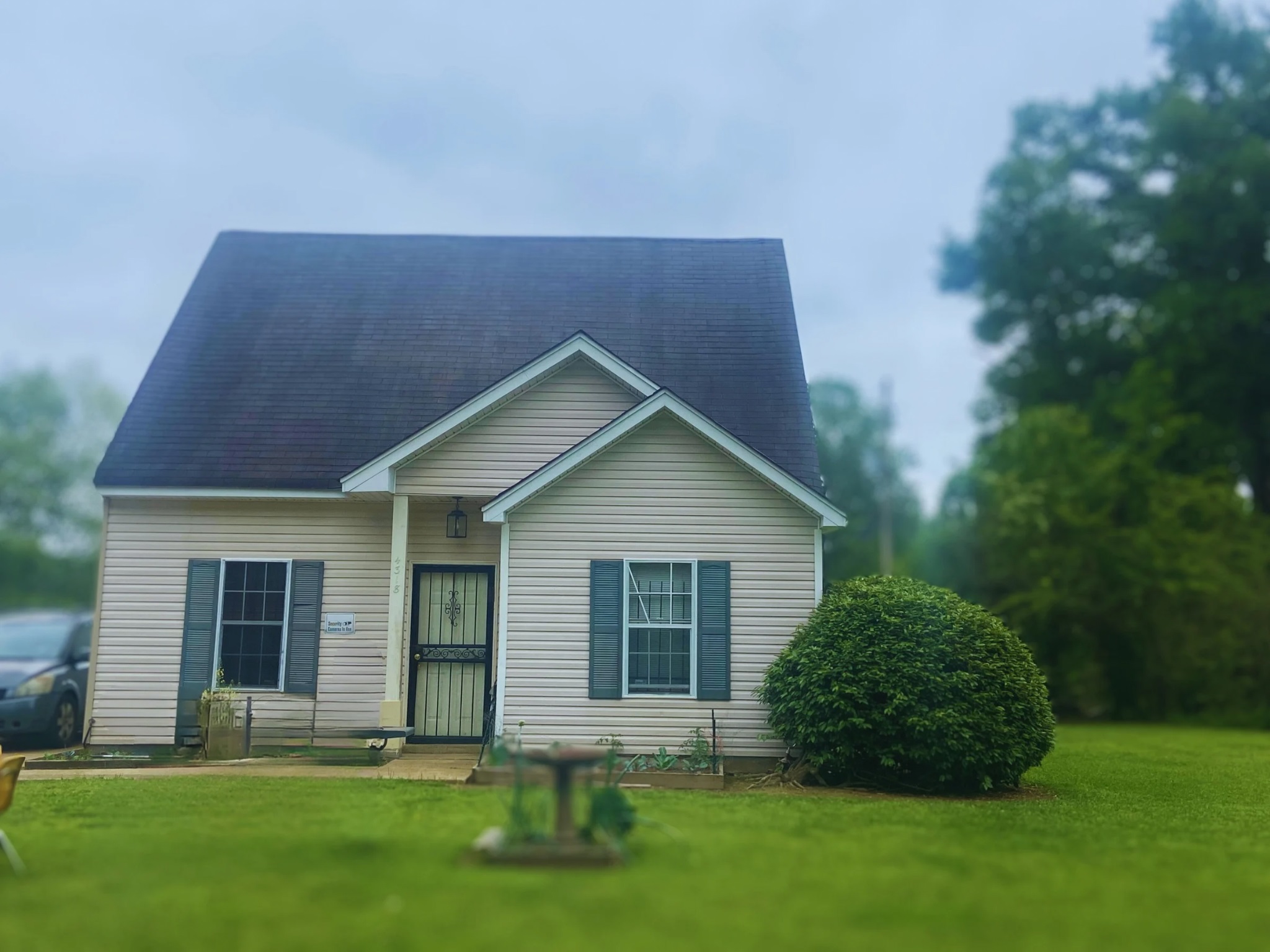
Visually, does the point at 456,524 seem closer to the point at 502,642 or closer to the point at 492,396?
the point at 492,396

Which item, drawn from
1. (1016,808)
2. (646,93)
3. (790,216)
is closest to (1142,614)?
(790,216)

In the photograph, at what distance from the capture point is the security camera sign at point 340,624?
1343cm

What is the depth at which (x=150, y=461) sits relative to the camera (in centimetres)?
1373

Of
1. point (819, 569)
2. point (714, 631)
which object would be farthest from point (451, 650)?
point (819, 569)

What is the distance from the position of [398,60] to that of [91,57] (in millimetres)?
6594

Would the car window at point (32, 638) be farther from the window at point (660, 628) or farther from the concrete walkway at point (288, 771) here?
the window at point (660, 628)

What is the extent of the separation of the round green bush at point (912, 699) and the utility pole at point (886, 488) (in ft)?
92.7

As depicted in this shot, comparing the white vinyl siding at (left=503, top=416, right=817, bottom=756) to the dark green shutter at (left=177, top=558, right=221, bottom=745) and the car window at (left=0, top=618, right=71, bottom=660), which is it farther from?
the car window at (left=0, top=618, right=71, bottom=660)

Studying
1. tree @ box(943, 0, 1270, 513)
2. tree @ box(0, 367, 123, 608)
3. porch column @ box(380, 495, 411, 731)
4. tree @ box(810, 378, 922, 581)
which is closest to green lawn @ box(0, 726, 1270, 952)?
porch column @ box(380, 495, 411, 731)

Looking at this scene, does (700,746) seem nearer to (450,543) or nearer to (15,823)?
(450,543)

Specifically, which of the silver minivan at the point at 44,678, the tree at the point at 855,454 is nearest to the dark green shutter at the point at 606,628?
the silver minivan at the point at 44,678

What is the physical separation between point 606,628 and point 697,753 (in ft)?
5.58

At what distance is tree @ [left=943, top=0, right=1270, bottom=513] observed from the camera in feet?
94.2

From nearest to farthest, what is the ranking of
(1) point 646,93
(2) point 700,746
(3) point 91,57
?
(2) point 700,746
(3) point 91,57
(1) point 646,93
